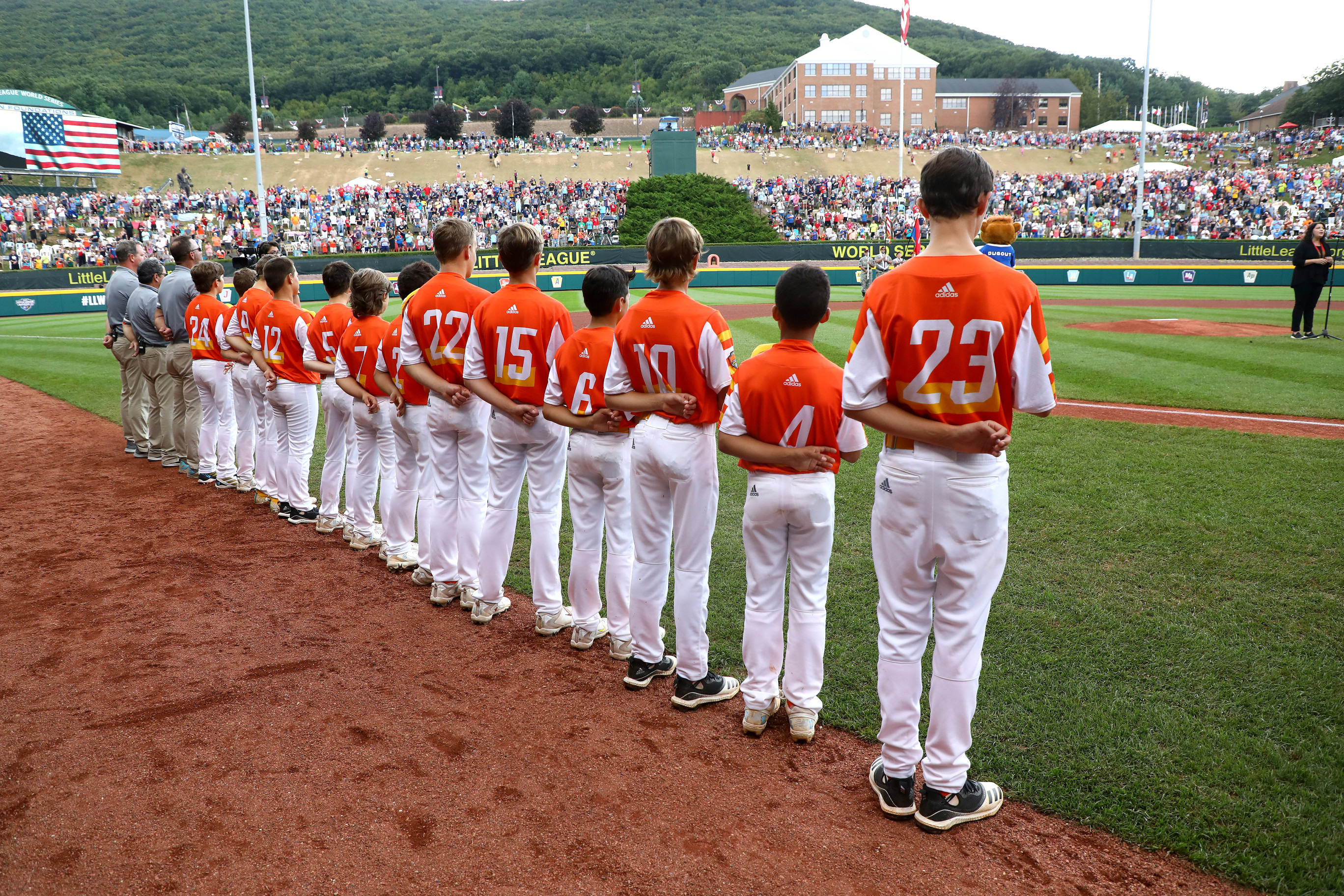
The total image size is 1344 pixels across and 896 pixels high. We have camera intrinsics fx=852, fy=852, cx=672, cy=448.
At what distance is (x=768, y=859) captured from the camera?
3.03 meters

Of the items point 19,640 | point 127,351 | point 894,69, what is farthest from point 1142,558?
point 894,69

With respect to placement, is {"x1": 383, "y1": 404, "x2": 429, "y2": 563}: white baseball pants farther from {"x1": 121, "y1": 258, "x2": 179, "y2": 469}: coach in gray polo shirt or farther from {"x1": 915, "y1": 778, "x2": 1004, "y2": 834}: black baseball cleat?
Result: {"x1": 121, "y1": 258, "x2": 179, "y2": 469}: coach in gray polo shirt

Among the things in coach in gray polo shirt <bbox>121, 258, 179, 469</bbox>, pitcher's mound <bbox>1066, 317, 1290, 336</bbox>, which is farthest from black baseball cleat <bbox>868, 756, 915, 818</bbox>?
pitcher's mound <bbox>1066, 317, 1290, 336</bbox>

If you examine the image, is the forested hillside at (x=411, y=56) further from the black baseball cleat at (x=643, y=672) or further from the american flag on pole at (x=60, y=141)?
the black baseball cleat at (x=643, y=672)

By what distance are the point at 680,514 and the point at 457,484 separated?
1966 millimetres

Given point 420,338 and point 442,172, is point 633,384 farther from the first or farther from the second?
point 442,172

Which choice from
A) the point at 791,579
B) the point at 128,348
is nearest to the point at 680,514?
the point at 791,579

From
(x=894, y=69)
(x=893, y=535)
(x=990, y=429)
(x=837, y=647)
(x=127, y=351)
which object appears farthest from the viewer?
(x=894, y=69)

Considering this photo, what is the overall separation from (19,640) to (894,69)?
3776 inches

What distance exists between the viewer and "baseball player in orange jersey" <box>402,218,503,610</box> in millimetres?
5078

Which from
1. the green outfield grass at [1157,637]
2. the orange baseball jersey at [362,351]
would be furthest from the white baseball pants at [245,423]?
the green outfield grass at [1157,637]

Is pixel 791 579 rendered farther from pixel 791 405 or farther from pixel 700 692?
pixel 700 692

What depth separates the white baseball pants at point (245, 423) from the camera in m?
7.98

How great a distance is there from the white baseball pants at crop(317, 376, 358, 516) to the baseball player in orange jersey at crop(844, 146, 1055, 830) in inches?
183
